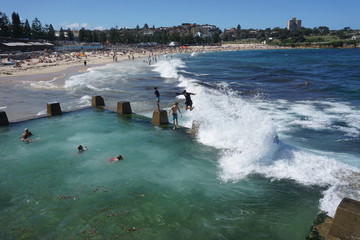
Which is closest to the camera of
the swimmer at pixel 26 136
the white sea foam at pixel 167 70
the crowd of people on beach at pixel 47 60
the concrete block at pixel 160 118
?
the swimmer at pixel 26 136

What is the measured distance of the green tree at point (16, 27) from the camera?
10456 centimetres

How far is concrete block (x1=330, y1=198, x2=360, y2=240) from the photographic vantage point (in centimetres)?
552

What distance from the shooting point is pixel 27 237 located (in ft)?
21.2

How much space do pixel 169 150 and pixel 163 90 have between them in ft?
55.5

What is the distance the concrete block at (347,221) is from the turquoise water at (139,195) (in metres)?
0.92

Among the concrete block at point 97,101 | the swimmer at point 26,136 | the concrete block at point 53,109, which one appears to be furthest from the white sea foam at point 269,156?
the swimmer at point 26,136

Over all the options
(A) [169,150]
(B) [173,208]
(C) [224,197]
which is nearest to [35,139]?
(A) [169,150]

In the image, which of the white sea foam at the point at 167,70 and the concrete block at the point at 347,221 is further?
the white sea foam at the point at 167,70

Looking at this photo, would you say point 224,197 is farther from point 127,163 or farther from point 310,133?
point 310,133

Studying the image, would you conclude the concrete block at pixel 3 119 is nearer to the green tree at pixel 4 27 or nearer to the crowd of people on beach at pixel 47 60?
the crowd of people on beach at pixel 47 60

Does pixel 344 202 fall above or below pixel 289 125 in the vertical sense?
above

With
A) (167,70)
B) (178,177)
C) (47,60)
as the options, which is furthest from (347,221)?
(47,60)

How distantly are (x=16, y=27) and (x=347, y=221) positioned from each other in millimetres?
122702

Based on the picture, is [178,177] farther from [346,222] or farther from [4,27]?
[4,27]
